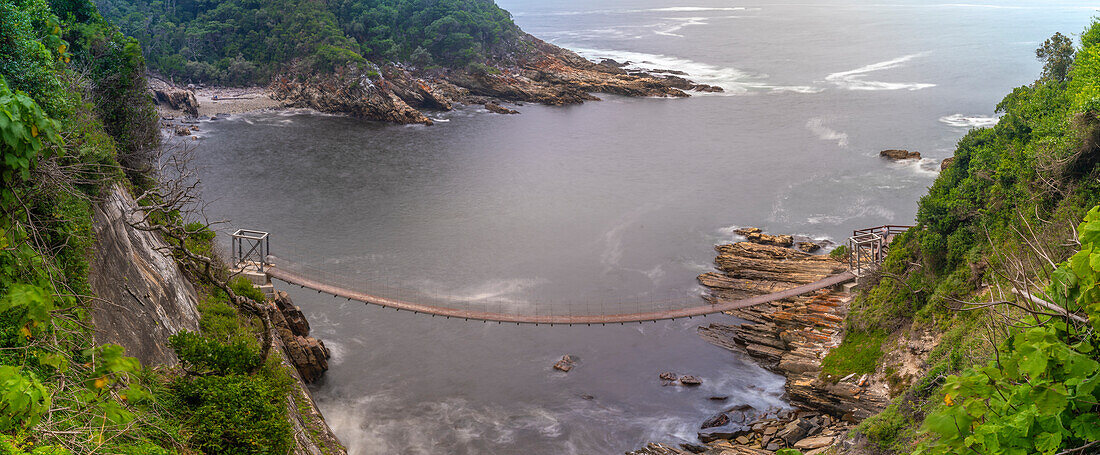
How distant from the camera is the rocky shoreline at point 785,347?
72.5ft

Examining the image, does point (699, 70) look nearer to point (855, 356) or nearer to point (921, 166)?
point (921, 166)

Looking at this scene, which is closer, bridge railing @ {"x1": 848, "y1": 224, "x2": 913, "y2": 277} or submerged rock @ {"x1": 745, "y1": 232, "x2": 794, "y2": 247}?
bridge railing @ {"x1": 848, "y1": 224, "x2": 913, "y2": 277}

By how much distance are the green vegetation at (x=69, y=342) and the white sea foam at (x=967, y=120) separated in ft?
169

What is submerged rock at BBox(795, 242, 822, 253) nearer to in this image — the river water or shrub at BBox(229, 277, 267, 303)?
the river water

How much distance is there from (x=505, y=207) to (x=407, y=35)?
37.7 m

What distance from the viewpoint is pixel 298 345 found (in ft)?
87.1

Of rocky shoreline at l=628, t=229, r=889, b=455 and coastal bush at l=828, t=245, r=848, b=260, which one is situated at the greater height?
coastal bush at l=828, t=245, r=848, b=260

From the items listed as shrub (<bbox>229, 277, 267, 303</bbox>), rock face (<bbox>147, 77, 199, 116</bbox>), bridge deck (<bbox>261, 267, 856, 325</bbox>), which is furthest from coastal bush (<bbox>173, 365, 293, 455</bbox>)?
rock face (<bbox>147, 77, 199, 116</bbox>)

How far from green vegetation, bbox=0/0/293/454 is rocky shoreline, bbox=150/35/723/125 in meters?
43.6

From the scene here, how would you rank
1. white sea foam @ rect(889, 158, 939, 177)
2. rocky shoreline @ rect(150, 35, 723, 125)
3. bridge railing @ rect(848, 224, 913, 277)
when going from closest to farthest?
1. bridge railing @ rect(848, 224, 913, 277)
2. white sea foam @ rect(889, 158, 939, 177)
3. rocky shoreline @ rect(150, 35, 723, 125)

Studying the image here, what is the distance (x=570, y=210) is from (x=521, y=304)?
438 inches

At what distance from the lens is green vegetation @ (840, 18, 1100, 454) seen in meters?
7.11

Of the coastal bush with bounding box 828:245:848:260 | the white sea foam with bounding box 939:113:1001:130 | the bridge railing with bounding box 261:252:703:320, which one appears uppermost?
the white sea foam with bounding box 939:113:1001:130

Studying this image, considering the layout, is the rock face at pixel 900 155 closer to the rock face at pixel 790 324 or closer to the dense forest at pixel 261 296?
the dense forest at pixel 261 296
